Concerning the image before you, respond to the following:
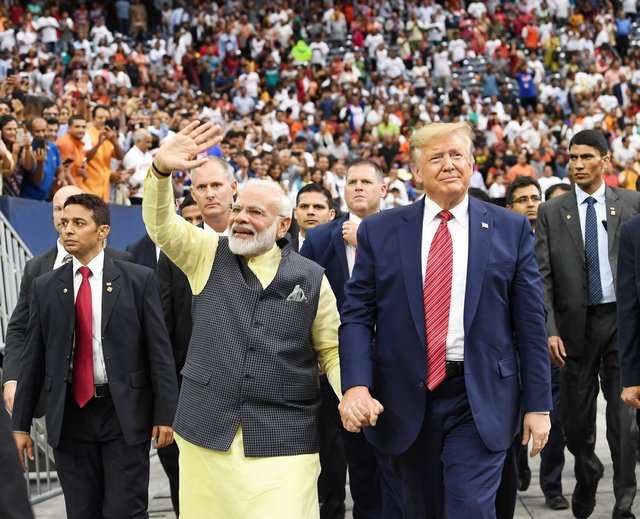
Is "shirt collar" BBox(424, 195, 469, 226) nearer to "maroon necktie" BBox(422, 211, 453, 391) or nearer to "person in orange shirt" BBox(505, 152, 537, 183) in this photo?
"maroon necktie" BBox(422, 211, 453, 391)

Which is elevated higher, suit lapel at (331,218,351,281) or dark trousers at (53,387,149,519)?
suit lapel at (331,218,351,281)

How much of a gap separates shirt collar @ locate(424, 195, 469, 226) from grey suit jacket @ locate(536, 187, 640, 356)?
2.31 metres

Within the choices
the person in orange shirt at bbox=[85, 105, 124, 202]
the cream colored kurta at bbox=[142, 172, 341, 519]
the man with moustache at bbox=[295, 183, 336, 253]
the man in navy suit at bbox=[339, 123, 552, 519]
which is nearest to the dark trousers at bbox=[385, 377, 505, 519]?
the man in navy suit at bbox=[339, 123, 552, 519]

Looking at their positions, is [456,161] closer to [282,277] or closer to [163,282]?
[282,277]

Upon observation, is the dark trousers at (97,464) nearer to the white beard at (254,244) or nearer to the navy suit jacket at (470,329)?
the white beard at (254,244)

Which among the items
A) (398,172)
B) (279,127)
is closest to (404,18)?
(279,127)

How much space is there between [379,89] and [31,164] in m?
19.9

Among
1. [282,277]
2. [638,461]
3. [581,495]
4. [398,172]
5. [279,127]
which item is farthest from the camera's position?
[279,127]

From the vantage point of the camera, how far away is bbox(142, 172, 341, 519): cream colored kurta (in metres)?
4.84

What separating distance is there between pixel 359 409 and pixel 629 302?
5.34 feet

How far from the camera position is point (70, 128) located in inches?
519

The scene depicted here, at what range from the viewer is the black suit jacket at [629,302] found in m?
5.40

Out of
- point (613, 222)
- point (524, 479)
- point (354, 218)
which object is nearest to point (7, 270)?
point (354, 218)

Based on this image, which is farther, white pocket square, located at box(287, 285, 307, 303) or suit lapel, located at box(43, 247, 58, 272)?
suit lapel, located at box(43, 247, 58, 272)
